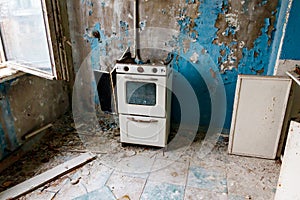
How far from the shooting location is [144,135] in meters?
2.43

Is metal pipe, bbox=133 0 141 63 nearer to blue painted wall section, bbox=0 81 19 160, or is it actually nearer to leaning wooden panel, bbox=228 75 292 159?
leaning wooden panel, bbox=228 75 292 159

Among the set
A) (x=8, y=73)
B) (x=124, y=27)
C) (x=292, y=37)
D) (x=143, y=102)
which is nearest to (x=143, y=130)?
(x=143, y=102)

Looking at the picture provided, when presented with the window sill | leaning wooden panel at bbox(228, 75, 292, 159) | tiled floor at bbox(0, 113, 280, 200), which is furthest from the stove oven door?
the window sill

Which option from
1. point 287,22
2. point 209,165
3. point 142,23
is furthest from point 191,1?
point 209,165

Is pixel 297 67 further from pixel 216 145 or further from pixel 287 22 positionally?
pixel 216 145

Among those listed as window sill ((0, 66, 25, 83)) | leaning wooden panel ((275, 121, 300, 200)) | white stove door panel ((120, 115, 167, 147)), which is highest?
window sill ((0, 66, 25, 83))

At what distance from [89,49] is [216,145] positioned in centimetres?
192

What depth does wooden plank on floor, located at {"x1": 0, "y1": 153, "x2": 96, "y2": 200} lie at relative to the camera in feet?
6.34

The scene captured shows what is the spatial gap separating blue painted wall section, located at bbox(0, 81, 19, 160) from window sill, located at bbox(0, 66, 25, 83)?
56 mm

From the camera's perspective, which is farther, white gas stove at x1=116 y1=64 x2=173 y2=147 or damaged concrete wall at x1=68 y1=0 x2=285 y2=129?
damaged concrete wall at x1=68 y1=0 x2=285 y2=129

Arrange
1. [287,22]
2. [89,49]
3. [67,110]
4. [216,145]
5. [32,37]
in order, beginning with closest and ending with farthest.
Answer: [287,22]
[32,37]
[216,145]
[89,49]
[67,110]

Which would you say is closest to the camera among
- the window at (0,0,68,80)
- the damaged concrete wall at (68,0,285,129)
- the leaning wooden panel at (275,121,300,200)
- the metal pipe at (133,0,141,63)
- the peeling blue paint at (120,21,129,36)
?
the leaning wooden panel at (275,121,300,200)

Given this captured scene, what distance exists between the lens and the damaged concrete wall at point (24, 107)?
2207mm

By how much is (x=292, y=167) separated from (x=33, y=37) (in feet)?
7.74
